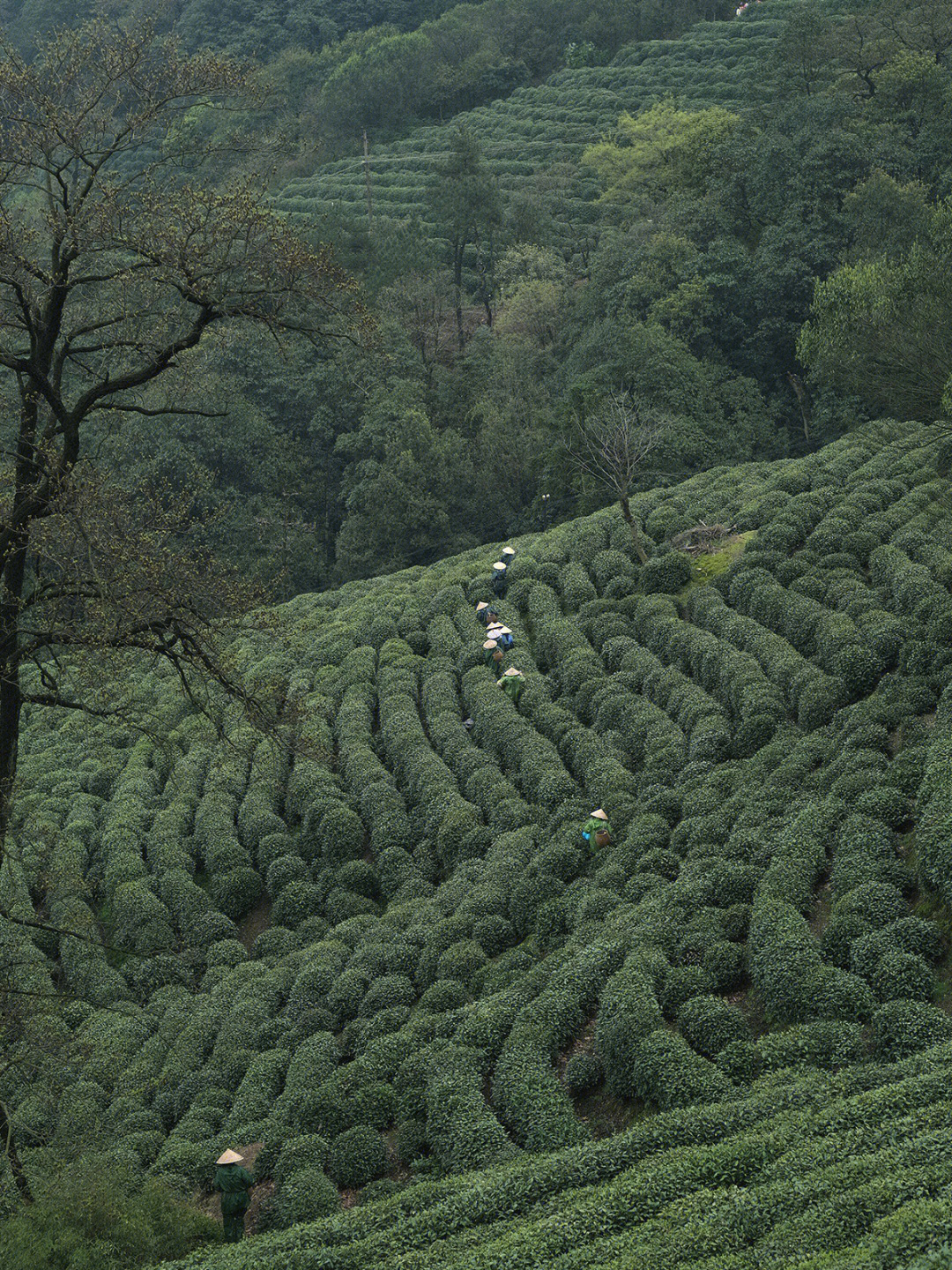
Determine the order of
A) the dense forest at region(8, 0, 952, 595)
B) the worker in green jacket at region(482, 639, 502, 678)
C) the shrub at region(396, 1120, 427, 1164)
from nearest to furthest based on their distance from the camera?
1. the shrub at region(396, 1120, 427, 1164)
2. the worker in green jacket at region(482, 639, 502, 678)
3. the dense forest at region(8, 0, 952, 595)

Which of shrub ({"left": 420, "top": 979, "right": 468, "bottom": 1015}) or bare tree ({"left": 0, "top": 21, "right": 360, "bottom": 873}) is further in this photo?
shrub ({"left": 420, "top": 979, "right": 468, "bottom": 1015})

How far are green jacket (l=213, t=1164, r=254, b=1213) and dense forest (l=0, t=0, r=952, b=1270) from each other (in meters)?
0.05

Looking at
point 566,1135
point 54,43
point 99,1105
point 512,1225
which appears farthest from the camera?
point 99,1105

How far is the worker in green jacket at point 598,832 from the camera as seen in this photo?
18250 millimetres

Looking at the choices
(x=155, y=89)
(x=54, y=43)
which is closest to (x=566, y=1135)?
(x=155, y=89)

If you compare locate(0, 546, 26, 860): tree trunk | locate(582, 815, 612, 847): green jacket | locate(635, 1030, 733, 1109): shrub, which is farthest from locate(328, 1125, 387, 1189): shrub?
locate(582, 815, 612, 847): green jacket

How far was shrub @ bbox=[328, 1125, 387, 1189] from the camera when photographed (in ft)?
43.6

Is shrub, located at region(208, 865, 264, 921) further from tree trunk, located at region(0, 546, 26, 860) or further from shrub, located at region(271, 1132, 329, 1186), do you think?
tree trunk, located at region(0, 546, 26, 860)

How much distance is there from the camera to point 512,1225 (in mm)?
10406

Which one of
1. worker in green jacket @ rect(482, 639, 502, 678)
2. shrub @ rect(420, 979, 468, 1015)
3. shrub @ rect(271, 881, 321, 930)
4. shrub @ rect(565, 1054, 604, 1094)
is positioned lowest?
shrub @ rect(271, 881, 321, 930)

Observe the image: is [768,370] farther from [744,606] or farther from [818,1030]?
[818,1030]

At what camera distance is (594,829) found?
60.2 feet

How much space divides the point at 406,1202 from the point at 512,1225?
1.48 metres

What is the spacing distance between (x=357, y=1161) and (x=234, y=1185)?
1.38 metres
